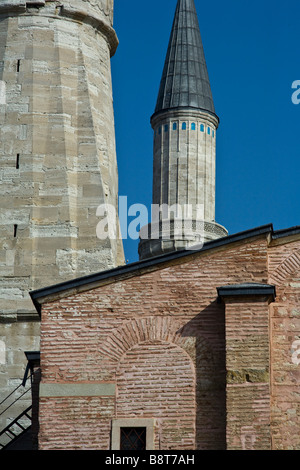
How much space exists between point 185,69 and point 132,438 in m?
32.3

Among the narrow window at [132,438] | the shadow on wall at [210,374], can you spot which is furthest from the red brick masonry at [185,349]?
the narrow window at [132,438]

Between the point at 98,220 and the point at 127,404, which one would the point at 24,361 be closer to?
the point at 98,220

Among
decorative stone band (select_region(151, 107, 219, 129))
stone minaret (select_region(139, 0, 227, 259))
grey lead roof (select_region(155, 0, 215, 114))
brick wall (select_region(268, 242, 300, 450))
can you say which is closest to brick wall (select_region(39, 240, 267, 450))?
brick wall (select_region(268, 242, 300, 450))

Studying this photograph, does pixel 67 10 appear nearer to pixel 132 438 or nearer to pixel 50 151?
pixel 50 151

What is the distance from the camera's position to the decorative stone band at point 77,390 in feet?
55.9

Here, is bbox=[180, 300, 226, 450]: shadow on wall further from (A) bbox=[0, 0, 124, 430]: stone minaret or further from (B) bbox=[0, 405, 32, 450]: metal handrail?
(A) bbox=[0, 0, 124, 430]: stone minaret

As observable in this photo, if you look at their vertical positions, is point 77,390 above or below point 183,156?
below

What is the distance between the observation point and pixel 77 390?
17094 mm

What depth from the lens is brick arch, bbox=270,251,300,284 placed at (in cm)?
1741

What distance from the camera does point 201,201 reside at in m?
46.0

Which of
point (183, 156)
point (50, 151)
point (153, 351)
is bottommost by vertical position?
point (153, 351)

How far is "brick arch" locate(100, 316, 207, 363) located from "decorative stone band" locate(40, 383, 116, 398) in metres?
0.47

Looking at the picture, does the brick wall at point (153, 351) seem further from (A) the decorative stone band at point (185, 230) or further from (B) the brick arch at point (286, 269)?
(A) the decorative stone band at point (185, 230)

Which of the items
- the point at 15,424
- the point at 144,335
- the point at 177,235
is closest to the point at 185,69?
the point at 177,235
